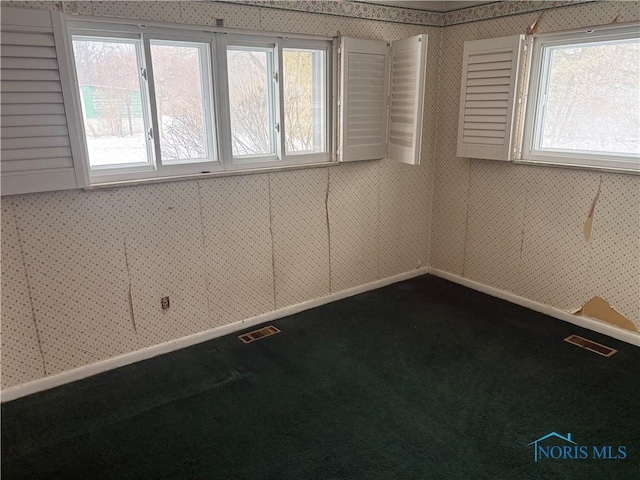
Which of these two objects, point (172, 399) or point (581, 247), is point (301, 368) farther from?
point (581, 247)

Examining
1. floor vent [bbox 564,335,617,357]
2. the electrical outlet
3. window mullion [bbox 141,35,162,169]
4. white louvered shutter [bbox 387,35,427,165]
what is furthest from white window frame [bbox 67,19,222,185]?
floor vent [bbox 564,335,617,357]

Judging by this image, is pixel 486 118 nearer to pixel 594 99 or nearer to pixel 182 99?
pixel 594 99

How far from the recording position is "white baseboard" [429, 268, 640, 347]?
9.73ft

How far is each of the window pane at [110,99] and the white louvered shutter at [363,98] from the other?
54.5 inches

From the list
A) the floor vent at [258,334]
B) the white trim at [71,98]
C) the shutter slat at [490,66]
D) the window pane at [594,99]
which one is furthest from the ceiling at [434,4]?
the floor vent at [258,334]

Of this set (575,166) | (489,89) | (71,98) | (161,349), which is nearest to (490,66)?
(489,89)

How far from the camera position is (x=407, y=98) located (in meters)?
3.21

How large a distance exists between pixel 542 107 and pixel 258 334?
2.53 metres

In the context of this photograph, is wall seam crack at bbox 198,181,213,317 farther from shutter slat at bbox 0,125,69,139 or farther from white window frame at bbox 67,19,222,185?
shutter slat at bbox 0,125,69,139

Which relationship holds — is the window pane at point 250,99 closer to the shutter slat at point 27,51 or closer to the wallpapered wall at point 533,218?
the shutter slat at point 27,51

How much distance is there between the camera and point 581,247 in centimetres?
311

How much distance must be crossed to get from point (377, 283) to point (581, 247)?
60.9 inches

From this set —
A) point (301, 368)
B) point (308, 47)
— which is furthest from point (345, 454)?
point (308, 47)

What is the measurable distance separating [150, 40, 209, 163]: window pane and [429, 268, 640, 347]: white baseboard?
2.45m
